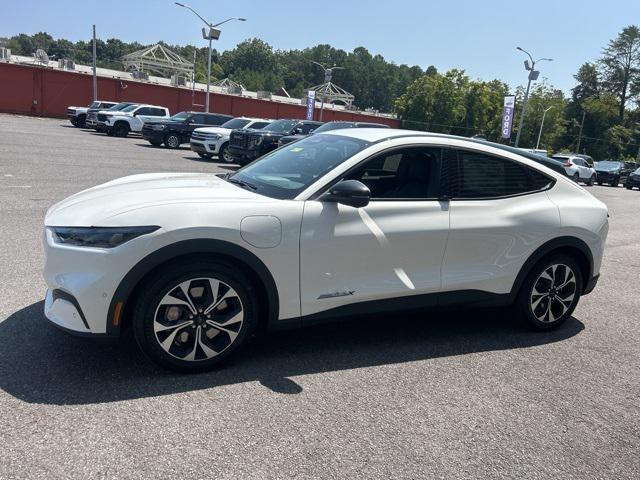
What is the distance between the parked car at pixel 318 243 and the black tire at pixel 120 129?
83.5 feet

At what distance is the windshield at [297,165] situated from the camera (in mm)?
3857

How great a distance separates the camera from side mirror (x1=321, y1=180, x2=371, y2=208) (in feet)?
11.8

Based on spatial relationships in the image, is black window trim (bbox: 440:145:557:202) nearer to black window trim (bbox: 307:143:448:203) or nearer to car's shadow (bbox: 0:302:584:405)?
black window trim (bbox: 307:143:448:203)

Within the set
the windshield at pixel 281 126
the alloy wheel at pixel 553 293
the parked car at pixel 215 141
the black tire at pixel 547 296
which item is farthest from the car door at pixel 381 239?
the parked car at pixel 215 141

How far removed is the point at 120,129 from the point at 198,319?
27.0 m

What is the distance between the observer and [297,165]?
421 centimetres

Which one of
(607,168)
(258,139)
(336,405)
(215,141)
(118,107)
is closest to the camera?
(336,405)

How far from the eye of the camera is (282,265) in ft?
11.6

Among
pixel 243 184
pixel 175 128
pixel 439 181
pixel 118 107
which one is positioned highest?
pixel 439 181

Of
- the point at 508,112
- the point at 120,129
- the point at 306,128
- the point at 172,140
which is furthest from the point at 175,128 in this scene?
the point at 508,112

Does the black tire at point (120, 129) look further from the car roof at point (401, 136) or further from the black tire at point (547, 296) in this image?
the black tire at point (547, 296)

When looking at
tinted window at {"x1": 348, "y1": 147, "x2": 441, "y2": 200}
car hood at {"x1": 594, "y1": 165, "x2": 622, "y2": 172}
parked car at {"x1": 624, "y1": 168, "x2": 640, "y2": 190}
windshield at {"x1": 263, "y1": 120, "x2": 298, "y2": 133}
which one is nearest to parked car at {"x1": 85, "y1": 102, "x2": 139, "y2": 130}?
windshield at {"x1": 263, "y1": 120, "x2": 298, "y2": 133}

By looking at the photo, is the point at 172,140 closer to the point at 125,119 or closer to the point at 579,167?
the point at 125,119

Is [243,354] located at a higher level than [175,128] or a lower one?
lower
